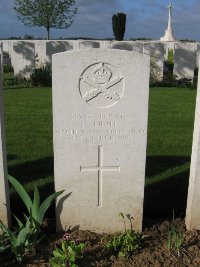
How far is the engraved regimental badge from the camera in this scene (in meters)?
3.02

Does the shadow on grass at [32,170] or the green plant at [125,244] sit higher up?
the shadow on grass at [32,170]

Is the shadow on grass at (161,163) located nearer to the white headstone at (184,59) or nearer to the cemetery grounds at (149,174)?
the cemetery grounds at (149,174)

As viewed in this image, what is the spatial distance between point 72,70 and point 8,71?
14.9 m

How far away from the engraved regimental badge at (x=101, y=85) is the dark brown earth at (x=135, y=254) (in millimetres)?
1190

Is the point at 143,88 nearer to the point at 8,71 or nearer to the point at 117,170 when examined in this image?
the point at 117,170

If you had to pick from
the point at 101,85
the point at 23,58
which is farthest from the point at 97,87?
the point at 23,58

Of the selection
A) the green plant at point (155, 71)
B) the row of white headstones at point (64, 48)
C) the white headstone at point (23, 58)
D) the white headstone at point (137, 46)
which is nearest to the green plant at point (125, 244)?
the green plant at point (155, 71)

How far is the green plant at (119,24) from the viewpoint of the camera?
24.1 meters

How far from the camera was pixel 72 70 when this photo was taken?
9.81 feet

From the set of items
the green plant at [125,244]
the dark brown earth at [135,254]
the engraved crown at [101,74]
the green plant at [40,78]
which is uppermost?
the engraved crown at [101,74]

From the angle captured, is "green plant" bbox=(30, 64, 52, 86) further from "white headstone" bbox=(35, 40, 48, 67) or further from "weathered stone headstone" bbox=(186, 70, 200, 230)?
"weathered stone headstone" bbox=(186, 70, 200, 230)

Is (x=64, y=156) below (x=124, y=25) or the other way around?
below

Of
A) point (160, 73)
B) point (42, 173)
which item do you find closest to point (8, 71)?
point (160, 73)

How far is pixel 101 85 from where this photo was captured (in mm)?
3059
